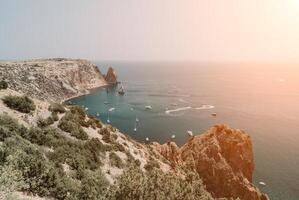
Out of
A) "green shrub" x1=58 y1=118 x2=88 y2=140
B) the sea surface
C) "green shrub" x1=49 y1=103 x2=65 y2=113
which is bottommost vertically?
the sea surface

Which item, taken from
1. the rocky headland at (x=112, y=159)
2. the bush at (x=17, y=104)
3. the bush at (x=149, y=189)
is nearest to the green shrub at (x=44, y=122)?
the rocky headland at (x=112, y=159)

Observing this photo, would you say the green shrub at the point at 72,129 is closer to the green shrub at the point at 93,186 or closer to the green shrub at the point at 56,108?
the green shrub at the point at 56,108

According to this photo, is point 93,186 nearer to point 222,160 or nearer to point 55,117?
point 55,117

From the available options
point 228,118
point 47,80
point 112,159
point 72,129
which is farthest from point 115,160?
point 47,80

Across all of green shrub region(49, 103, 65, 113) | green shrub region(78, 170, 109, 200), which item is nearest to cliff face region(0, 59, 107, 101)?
green shrub region(49, 103, 65, 113)

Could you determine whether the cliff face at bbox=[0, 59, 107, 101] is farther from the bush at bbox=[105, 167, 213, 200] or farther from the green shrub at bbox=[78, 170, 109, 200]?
the bush at bbox=[105, 167, 213, 200]

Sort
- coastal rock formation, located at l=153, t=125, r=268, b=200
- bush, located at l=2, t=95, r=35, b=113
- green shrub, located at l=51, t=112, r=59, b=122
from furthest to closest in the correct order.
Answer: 1. coastal rock formation, located at l=153, t=125, r=268, b=200
2. green shrub, located at l=51, t=112, r=59, b=122
3. bush, located at l=2, t=95, r=35, b=113

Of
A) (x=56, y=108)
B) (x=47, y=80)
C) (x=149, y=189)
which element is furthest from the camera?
(x=47, y=80)

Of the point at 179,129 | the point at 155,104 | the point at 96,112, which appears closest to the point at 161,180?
the point at 179,129
